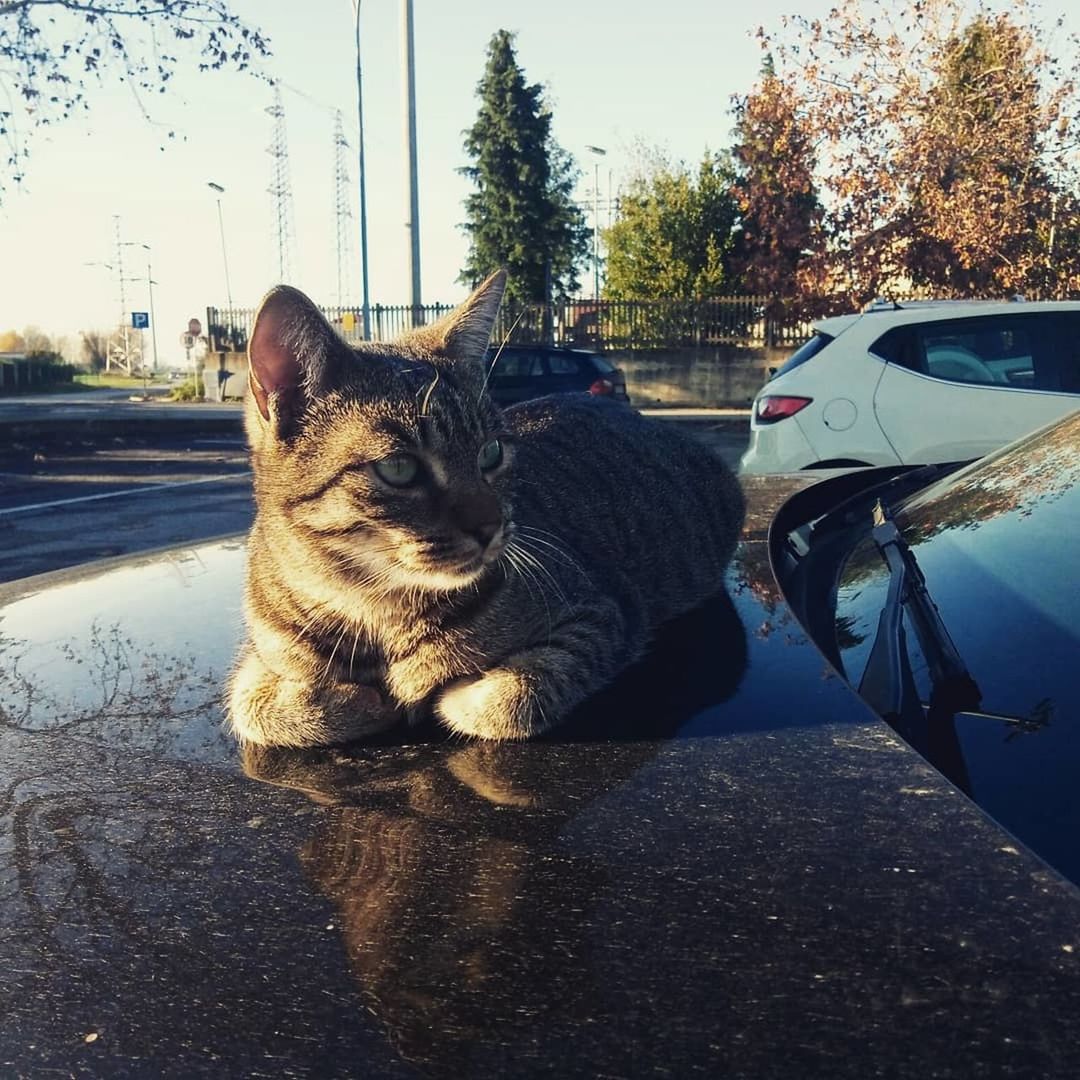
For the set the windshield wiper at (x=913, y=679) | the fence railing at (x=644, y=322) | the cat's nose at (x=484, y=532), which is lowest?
the windshield wiper at (x=913, y=679)

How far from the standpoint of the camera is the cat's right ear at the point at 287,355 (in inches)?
83.7

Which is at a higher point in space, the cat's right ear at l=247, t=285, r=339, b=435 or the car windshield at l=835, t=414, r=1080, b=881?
the cat's right ear at l=247, t=285, r=339, b=435

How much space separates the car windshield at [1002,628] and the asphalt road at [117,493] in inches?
169

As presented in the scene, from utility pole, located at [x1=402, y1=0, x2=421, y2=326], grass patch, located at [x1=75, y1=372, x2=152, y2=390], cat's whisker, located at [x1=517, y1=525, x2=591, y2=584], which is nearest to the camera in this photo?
cat's whisker, located at [x1=517, y1=525, x2=591, y2=584]

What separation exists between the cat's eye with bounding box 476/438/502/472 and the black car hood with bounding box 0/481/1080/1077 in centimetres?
79

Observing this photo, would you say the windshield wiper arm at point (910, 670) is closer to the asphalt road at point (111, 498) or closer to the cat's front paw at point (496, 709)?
the cat's front paw at point (496, 709)

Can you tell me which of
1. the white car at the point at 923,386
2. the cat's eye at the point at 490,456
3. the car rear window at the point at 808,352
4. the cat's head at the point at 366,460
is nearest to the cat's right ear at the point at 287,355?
the cat's head at the point at 366,460

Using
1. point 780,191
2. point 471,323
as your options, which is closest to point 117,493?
point 471,323

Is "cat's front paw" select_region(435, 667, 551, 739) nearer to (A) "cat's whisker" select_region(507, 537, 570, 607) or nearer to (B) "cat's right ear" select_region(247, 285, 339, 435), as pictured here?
(A) "cat's whisker" select_region(507, 537, 570, 607)

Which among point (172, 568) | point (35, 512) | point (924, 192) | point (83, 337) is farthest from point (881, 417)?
point (83, 337)

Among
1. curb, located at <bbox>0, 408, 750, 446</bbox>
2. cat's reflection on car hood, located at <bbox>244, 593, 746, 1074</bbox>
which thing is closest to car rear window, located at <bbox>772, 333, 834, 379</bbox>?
cat's reflection on car hood, located at <bbox>244, 593, 746, 1074</bbox>

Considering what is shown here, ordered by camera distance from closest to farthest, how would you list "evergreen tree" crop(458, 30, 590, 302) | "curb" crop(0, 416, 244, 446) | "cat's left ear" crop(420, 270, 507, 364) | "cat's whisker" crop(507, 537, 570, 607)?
"cat's whisker" crop(507, 537, 570, 607)
"cat's left ear" crop(420, 270, 507, 364)
"curb" crop(0, 416, 244, 446)
"evergreen tree" crop(458, 30, 590, 302)

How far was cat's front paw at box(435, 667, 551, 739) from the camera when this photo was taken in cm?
177

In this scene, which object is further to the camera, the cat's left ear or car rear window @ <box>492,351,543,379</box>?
car rear window @ <box>492,351,543,379</box>
